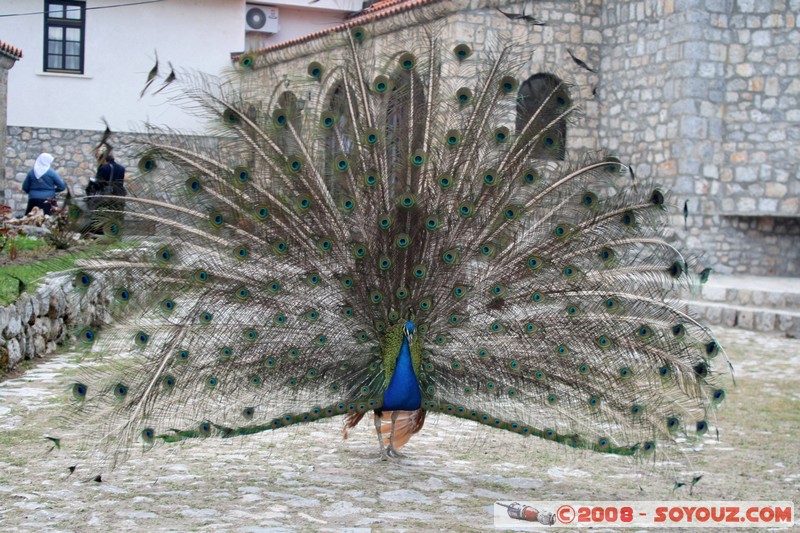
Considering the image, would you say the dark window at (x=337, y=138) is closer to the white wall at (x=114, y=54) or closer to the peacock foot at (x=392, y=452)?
the peacock foot at (x=392, y=452)

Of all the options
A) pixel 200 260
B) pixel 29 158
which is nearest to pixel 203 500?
pixel 200 260

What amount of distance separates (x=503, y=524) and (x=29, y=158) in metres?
20.3

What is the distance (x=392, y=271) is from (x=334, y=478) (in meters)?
1.22

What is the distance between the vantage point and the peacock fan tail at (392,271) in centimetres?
512

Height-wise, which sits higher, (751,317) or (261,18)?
(261,18)

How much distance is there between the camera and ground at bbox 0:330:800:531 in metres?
4.79

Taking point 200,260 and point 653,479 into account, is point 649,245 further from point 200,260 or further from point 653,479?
point 200,260

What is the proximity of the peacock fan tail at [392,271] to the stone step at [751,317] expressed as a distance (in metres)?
7.28

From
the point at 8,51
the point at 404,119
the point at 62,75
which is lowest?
the point at 404,119

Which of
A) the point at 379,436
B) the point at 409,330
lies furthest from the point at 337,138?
the point at 379,436

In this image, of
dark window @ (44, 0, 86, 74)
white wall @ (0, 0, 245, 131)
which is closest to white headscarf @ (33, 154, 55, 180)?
white wall @ (0, 0, 245, 131)

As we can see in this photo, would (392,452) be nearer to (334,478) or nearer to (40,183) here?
(334,478)

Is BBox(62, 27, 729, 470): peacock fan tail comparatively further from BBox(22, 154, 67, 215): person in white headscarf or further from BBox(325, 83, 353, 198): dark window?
BBox(22, 154, 67, 215): person in white headscarf

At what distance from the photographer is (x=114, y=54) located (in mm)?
23562
